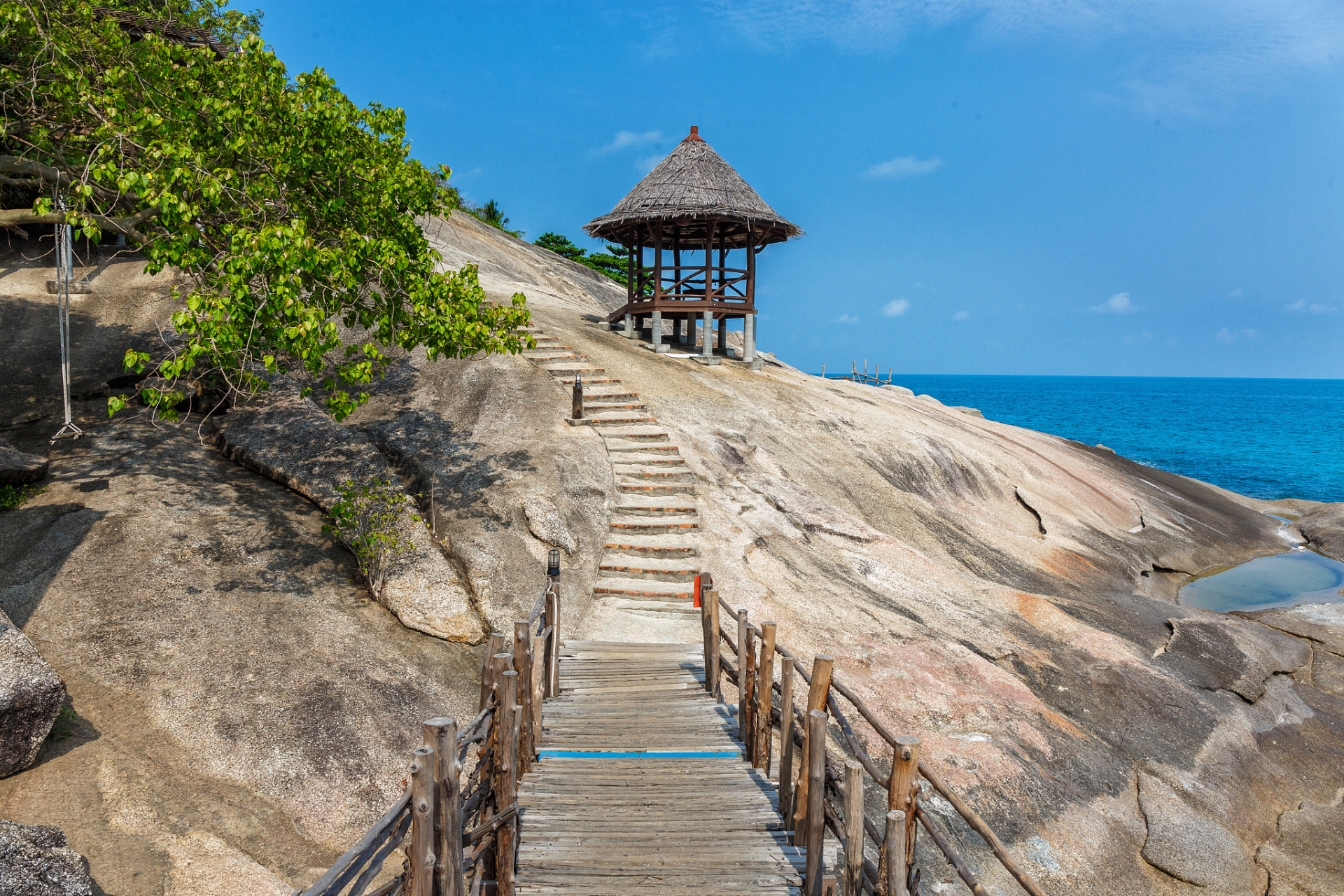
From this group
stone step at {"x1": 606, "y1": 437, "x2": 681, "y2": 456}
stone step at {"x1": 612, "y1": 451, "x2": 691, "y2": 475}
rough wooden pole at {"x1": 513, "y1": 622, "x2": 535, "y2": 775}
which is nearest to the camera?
rough wooden pole at {"x1": 513, "y1": 622, "x2": 535, "y2": 775}

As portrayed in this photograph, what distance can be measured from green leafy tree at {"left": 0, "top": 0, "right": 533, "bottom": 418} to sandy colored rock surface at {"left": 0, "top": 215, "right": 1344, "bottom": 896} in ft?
9.11

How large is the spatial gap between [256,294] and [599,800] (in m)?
7.88

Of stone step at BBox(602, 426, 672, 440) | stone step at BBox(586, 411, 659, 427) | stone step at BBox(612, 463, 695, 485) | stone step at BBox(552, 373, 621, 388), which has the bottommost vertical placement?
stone step at BBox(612, 463, 695, 485)

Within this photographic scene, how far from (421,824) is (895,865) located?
3.49 meters

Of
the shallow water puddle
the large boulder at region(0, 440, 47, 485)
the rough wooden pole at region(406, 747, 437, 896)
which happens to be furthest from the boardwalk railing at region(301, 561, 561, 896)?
the shallow water puddle

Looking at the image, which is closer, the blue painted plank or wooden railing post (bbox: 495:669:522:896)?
wooden railing post (bbox: 495:669:522:896)

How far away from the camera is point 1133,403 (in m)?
154

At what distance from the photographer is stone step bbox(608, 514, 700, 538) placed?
1417 centimetres

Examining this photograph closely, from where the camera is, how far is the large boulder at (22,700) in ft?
23.5

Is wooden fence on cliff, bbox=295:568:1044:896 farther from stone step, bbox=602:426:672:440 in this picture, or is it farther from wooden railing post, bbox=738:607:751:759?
→ stone step, bbox=602:426:672:440

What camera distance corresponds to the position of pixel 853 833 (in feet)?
19.5

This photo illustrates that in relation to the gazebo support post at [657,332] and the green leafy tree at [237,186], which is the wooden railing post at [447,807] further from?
the gazebo support post at [657,332]

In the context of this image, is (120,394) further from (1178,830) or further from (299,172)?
(1178,830)

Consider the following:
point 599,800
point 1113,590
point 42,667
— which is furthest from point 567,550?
point 1113,590
